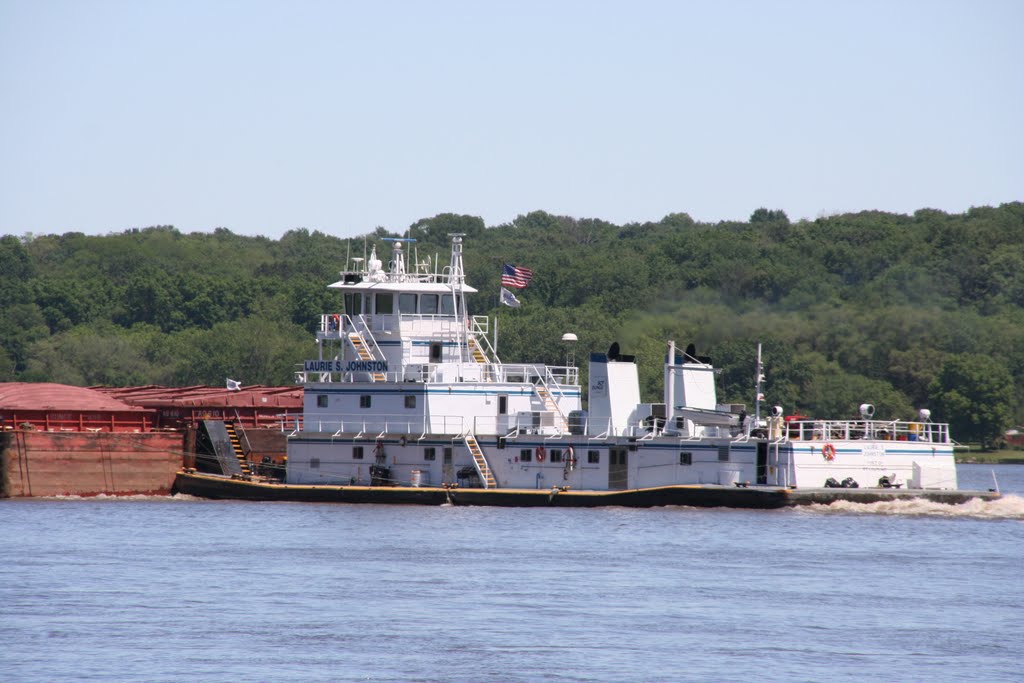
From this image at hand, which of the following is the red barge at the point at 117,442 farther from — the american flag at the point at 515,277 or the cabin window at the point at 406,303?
the american flag at the point at 515,277

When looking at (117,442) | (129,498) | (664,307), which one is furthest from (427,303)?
(664,307)

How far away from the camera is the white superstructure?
4850cm

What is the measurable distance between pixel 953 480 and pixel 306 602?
902 inches

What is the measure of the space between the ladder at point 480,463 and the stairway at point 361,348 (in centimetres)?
373

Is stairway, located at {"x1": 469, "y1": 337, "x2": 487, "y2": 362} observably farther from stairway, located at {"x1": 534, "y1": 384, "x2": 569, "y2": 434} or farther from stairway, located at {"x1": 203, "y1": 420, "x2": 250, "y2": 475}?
stairway, located at {"x1": 203, "y1": 420, "x2": 250, "y2": 475}

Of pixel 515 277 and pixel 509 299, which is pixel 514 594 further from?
pixel 515 277

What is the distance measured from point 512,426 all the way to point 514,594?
58.8ft

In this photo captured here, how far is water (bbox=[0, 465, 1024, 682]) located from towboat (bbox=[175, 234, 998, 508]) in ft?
4.18

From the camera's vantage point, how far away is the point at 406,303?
2112 inches

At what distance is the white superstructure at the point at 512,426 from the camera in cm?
4850

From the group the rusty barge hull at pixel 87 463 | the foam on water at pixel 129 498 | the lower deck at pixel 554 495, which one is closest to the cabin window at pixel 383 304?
the lower deck at pixel 554 495

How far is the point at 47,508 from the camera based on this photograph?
51000mm

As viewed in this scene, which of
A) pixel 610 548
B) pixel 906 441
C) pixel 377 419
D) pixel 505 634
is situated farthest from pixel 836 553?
pixel 377 419

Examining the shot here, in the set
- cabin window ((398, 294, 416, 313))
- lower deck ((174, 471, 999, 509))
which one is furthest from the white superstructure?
lower deck ((174, 471, 999, 509))
